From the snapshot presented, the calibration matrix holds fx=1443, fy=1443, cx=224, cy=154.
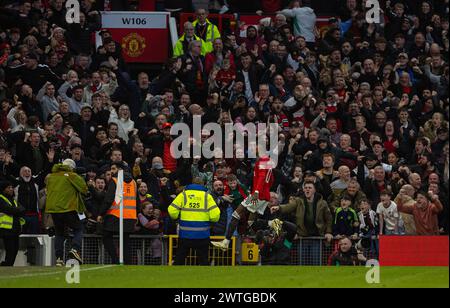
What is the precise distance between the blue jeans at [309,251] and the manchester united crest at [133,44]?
921 centimetres

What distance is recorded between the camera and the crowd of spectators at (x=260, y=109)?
2491 centimetres

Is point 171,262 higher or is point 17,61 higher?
point 17,61

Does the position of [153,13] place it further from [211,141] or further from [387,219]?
[387,219]

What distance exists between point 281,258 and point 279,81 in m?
6.40

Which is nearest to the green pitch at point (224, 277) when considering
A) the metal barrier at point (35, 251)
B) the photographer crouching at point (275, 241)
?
the photographer crouching at point (275, 241)

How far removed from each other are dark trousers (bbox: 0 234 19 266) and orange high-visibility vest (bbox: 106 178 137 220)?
1577mm

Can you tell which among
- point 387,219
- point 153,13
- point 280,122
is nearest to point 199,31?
point 153,13

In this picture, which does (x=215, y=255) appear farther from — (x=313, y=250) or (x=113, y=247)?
(x=113, y=247)

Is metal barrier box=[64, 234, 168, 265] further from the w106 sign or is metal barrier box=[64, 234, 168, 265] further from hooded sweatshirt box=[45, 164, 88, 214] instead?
the w106 sign

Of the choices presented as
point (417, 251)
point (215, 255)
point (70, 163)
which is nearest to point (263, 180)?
point (215, 255)

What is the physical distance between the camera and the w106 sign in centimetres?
3170

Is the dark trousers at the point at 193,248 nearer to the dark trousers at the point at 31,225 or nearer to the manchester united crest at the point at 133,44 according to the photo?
the dark trousers at the point at 31,225
